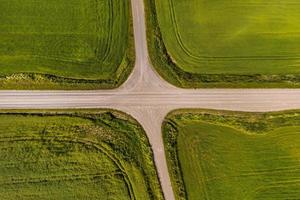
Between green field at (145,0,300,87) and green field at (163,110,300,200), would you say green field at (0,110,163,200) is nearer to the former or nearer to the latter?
green field at (163,110,300,200)

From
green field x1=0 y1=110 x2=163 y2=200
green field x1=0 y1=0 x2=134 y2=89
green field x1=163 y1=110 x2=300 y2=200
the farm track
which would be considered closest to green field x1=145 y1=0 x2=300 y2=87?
the farm track

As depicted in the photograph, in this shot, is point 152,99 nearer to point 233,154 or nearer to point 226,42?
point 233,154

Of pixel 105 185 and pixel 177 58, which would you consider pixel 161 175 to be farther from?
pixel 177 58

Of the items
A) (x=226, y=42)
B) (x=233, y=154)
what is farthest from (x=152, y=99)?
(x=226, y=42)

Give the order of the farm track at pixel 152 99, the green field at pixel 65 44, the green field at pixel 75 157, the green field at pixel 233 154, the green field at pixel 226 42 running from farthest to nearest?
the green field at pixel 226 42, the green field at pixel 65 44, the farm track at pixel 152 99, the green field at pixel 233 154, the green field at pixel 75 157

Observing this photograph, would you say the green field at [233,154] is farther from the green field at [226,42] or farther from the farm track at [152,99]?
the green field at [226,42]

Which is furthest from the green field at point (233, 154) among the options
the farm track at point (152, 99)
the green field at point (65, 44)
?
the green field at point (65, 44)
